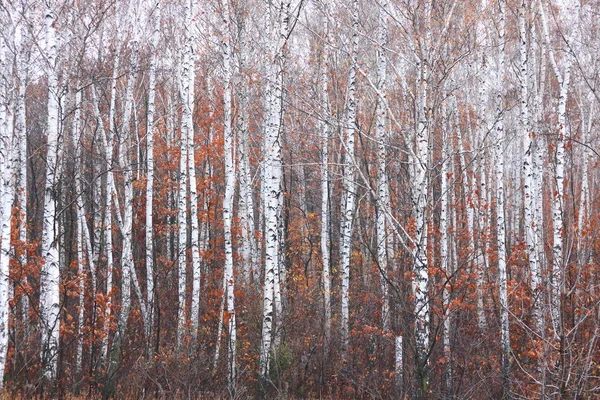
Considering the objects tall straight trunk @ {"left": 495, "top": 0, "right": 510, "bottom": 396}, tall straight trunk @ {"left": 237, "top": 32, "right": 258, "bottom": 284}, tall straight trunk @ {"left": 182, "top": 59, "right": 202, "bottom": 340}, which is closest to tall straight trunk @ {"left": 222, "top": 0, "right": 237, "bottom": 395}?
tall straight trunk @ {"left": 182, "top": 59, "right": 202, "bottom": 340}

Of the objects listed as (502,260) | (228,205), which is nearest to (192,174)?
(228,205)

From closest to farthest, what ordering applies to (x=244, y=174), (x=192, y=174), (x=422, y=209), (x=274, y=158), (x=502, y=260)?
1. (x=422, y=209)
2. (x=274, y=158)
3. (x=502, y=260)
4. (x=192, y=174)
5. (x=244, y=174)

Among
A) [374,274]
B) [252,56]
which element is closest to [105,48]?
[252,56]

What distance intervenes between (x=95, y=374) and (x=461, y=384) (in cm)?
617

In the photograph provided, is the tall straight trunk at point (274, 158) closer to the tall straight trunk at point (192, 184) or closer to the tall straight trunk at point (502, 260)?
the tall straight trunk at point (192, 184)

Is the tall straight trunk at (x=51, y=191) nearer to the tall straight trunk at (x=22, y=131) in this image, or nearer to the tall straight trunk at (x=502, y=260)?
the tall straight trunk at (x=22, y=131)

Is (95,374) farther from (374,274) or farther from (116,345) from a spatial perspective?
(374,274)

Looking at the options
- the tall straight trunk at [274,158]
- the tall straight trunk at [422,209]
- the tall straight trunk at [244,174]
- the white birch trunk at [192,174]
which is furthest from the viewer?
the tall straight trunk at [244,174]

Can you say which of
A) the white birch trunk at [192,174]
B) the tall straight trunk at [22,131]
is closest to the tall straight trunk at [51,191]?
the tall straight trunk at [22,131]

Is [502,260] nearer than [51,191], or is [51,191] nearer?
[51,191]

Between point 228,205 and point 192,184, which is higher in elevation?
point 192,184

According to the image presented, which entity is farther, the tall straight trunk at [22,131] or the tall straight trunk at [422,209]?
the tall straight trunk at [22,131]

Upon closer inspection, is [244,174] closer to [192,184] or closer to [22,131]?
[192,184]

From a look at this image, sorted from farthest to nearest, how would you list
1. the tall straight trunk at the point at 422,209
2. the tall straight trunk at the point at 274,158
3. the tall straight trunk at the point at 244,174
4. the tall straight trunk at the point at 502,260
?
the tall straight trunk at the point at 244,174 → the tall straight trunk at the point at 502,260 → the tall straight trunk at the point at 274,158 → the tall straight trunk at the point at 422,209
